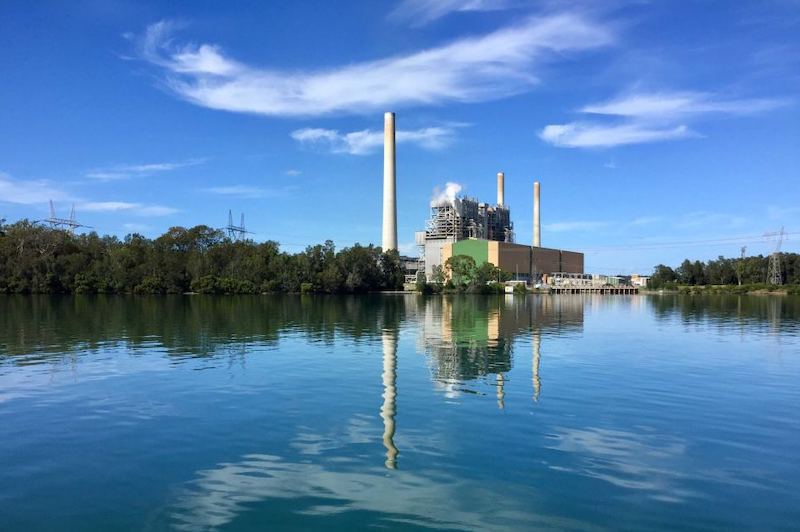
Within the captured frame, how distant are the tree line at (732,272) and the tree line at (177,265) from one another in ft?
339

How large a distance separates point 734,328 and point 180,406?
4333 cm

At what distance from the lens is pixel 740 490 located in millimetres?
11039

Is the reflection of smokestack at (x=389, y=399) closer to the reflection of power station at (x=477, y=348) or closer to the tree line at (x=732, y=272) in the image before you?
the reflection of power station at (x=477, y=348)

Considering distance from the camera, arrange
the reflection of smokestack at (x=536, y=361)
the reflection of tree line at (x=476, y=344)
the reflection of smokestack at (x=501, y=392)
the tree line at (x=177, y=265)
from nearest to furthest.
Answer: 1. the reflection of smokestack at (x=501, y=392)
2. the reflection of smokestack at (x=536, y=361)
3. the reflection of tree line at (x=476, y=344)
4. the tree line at (x=177, y=265)

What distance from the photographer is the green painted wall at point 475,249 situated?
527ft

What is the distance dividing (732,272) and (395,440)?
20116 cm

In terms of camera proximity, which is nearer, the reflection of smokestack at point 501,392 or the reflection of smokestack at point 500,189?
the reflection of smokestack at point 501,392

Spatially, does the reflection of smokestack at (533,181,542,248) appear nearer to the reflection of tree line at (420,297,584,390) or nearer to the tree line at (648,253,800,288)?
the tree line at (648,253,800,288)

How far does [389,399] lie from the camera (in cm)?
1847

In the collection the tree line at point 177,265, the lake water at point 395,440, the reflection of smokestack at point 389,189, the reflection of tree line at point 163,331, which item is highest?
the reflection of smokestack at point 389,189

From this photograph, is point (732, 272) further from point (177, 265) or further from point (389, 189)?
point (177, 265)

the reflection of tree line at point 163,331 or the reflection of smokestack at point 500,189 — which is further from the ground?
the reflection of smokestack at point 500,189

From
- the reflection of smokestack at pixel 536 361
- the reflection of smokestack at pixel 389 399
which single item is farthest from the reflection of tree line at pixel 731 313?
the reflection of smokestack at pixel 389 399

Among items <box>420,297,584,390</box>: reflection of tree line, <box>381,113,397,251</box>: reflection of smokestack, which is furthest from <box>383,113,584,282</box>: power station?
<box>420,297,584,390</box>: reflection of tree line
